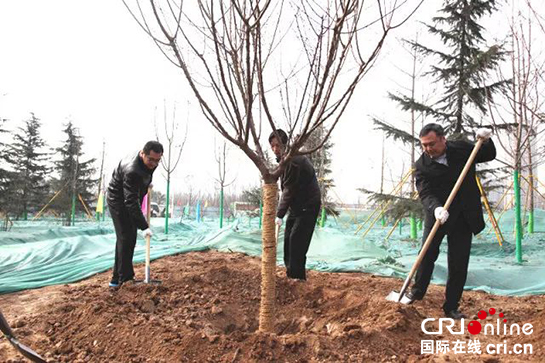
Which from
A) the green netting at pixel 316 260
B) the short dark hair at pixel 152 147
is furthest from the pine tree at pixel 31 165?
the short dark hair at pixel 152 147

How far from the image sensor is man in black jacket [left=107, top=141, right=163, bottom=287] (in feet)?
11.3

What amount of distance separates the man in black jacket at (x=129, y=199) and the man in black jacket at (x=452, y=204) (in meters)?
2.44

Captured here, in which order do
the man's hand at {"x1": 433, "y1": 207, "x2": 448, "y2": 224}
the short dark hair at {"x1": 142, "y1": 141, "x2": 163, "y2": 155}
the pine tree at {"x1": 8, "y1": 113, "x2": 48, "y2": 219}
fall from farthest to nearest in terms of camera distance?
the pine tree at {"x1": 8, "y1": 113, "x2": 48, "y2": 219} < the short dark hair at {"x1": 142, "y1": 141, "x2": 163, "y2": 155} < the man's hand at {"x1": 433, "y1": 207, "x2": 448, "y2": 224}

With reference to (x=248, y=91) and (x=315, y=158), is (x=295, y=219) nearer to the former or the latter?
(x=248, y=91)

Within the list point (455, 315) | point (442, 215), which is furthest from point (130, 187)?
point (455, 315)

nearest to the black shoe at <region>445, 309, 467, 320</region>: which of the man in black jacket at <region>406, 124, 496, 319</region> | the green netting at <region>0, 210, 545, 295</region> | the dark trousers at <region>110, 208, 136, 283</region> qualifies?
the man in black jacket at <region>406, 124, 496, 319</region>

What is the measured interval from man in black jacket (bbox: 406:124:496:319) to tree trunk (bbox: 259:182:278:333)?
1.33 meters

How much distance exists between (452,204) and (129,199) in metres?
2.87

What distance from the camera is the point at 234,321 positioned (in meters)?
2.97

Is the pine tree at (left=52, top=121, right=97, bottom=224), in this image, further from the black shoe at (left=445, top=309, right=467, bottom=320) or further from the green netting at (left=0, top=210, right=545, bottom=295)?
the black shoe at (left=445, top=309, right=467, bottom=320)

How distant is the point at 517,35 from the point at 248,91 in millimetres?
5459

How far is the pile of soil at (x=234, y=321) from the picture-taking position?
195cm

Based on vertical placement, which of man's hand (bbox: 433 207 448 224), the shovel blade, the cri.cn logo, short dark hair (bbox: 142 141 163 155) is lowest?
the cri.cn logo

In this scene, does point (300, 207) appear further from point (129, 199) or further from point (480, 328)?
point (480, 328)
